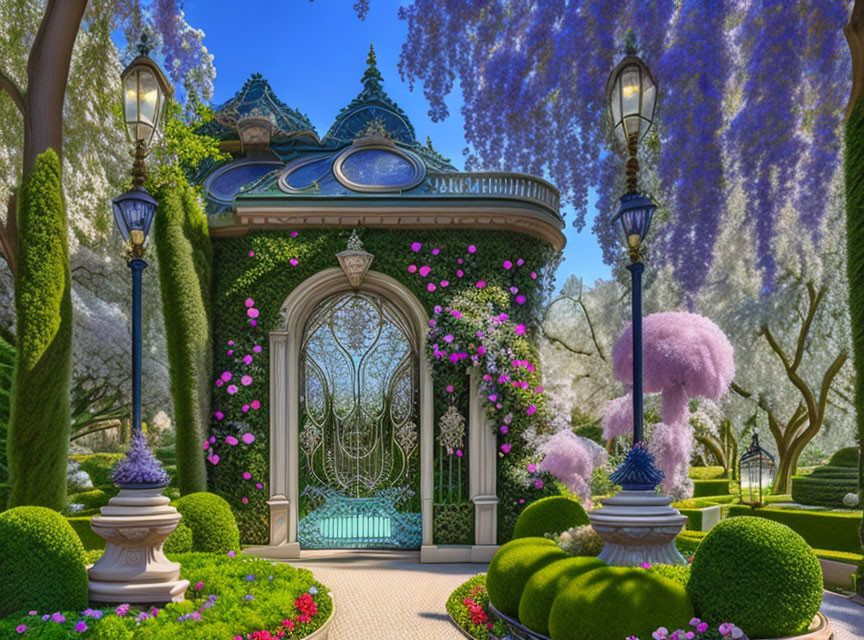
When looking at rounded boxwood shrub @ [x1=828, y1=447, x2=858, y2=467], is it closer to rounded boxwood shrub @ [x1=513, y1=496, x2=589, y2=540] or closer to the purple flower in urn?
rounded boxwood shrub @ [x1=513, y1=496, x2=589, y2=540]

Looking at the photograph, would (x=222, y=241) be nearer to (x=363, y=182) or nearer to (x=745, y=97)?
(x=363, y=182)

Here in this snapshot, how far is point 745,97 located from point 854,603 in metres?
7.76

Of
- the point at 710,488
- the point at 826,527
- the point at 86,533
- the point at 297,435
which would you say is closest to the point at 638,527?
the point at 297,435

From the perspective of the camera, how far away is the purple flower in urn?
5.99 metres

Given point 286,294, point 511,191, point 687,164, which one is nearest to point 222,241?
point 286,294

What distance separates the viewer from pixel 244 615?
543cm

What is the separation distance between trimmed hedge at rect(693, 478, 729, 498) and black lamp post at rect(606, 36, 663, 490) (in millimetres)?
14783

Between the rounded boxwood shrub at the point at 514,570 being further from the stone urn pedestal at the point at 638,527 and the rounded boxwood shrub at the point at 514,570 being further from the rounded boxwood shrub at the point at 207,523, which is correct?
the rounded boxwood shrub at the point at 207,523

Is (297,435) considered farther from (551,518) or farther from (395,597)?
(551,518)

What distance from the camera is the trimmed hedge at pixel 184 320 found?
30.9 ft

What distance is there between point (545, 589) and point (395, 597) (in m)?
2.84

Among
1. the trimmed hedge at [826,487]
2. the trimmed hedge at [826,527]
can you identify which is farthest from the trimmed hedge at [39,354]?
the trimmed hedge at [826,487]

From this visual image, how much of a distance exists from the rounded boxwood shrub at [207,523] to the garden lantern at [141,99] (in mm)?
3630

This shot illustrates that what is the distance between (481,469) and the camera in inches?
405
